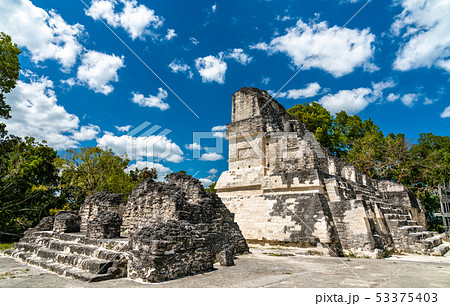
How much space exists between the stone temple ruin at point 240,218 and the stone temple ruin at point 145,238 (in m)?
0.03

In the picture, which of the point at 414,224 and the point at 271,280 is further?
the point at 414,224

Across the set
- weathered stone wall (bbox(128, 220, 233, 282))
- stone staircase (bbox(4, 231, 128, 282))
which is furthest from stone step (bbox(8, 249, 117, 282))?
weathered stone wall (bbox(128, 220, 233, 282))

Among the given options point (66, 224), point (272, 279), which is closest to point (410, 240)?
point (272, 279)

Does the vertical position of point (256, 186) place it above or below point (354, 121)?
below

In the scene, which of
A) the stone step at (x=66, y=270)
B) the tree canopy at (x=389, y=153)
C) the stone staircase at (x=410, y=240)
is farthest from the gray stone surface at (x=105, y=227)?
the tree canopy at (x=389, y=153)

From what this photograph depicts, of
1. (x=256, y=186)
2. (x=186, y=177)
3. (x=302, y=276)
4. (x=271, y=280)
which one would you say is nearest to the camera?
(x=271, y=280)

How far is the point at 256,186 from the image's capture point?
14.1 metres

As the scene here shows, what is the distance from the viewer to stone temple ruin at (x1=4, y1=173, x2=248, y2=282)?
5.48 m

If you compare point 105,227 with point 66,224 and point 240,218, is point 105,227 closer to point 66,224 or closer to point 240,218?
point 66,224

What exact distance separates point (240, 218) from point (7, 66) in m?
14.1

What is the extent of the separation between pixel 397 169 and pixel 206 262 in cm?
2368

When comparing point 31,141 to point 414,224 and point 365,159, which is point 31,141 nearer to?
point 414,224

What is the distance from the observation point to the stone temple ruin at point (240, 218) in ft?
19.2

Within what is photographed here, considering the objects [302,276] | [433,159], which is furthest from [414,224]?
[433,159]
